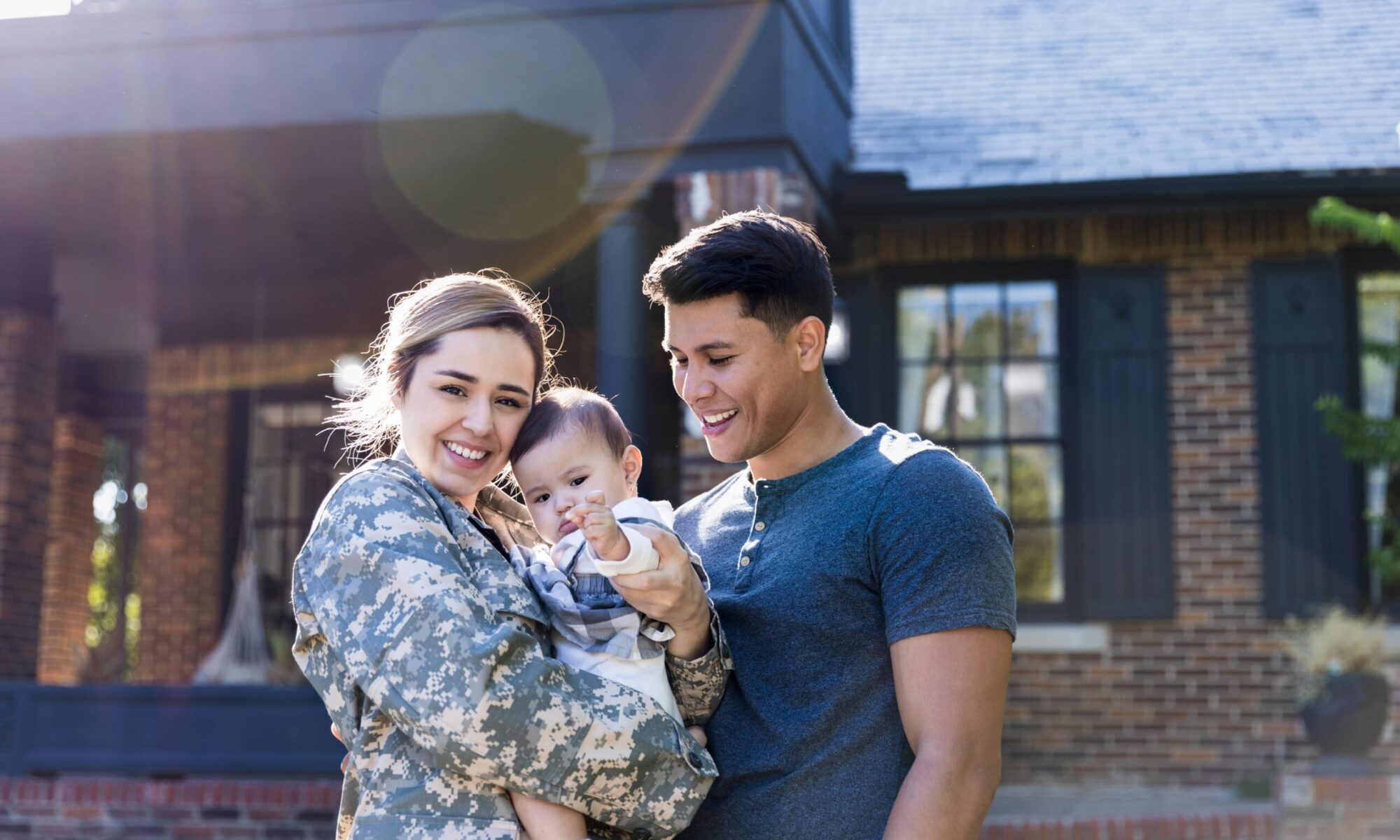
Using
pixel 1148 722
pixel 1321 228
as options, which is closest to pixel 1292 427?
pixel 1321 228

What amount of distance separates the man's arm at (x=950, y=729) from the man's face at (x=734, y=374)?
20.1 inches

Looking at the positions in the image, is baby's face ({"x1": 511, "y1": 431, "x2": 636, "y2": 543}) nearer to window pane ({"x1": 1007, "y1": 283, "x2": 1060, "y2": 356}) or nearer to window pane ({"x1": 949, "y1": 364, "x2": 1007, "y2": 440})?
window pane ({"x1": 949, "y1": 364, "x2": 1007, "y2": 440})

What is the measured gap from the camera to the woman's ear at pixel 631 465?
Answer: 263 centimetres

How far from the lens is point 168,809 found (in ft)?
21.2

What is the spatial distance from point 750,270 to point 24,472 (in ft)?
24.1

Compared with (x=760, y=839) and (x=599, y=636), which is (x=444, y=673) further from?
(x=760, y=839)

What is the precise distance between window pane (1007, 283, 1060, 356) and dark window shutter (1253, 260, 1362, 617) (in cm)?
108

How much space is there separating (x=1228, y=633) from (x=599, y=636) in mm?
5774

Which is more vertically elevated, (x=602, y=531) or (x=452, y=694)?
(x=602, y=531)

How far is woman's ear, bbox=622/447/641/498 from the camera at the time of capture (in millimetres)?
2631

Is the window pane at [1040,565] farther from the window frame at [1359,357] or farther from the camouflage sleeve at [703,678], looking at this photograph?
the camouflage sleeve at [703,678]

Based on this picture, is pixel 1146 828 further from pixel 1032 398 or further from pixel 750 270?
pixel 750 270

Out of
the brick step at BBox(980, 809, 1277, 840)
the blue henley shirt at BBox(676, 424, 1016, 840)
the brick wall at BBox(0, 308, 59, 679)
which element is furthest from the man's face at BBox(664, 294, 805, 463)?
the brick wall at BBox(0, 308, 59, 679)

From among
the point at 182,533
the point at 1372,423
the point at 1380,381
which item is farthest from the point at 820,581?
the point at 182,533
